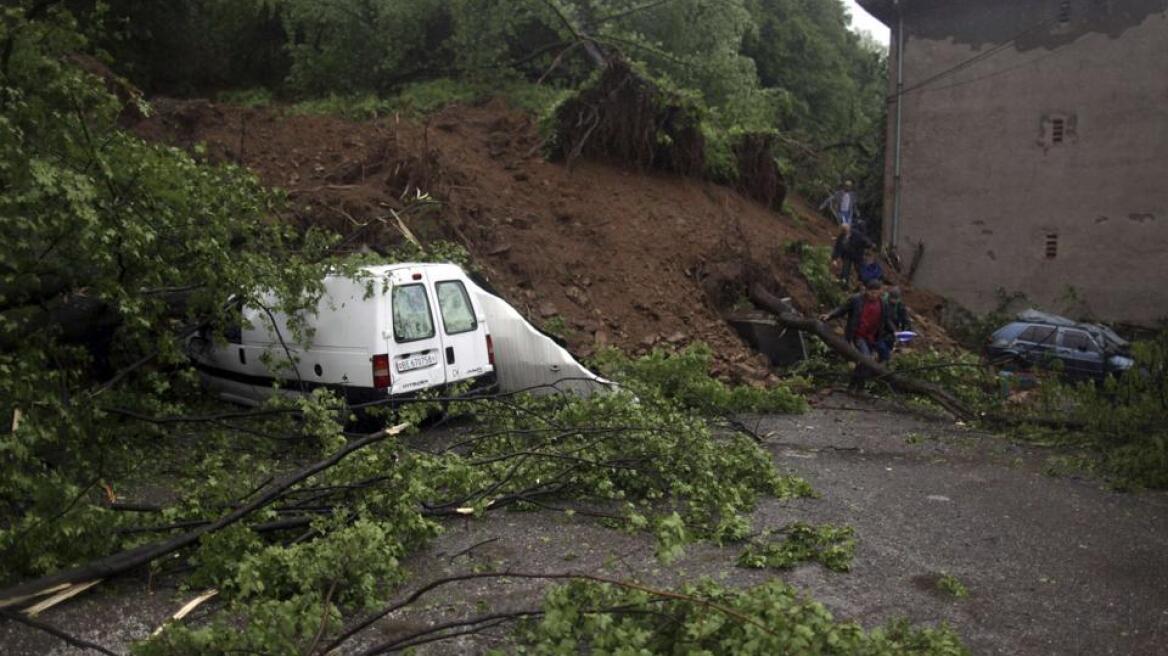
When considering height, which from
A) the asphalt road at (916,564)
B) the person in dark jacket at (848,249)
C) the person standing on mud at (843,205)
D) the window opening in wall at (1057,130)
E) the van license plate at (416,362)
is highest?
the window opening in wall at (1057,130)

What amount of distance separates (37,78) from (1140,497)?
874cm

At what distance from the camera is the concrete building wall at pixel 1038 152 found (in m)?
20.5

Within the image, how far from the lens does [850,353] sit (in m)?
13.4

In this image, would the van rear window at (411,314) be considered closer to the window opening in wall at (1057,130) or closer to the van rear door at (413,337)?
the van rear door at (413,337)

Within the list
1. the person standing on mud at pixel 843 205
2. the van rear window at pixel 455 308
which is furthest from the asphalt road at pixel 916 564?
the person standing on mud at pixel 843 205

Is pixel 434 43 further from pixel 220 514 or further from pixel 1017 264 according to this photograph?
pixel 220 514

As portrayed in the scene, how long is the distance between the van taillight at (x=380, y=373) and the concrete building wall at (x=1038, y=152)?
16148 millimetres

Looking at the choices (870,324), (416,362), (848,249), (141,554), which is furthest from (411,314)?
(848,249)

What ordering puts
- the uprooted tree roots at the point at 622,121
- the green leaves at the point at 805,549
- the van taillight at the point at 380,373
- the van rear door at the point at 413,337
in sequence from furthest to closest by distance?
the uprooted tree roots at the point at 622,121 → the van rear door at the point at 413,337 → the van taillight at the point at 380,373 → the green leaves at the point at 805,549

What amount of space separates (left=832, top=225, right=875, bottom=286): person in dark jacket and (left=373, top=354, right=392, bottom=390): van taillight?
1056cm

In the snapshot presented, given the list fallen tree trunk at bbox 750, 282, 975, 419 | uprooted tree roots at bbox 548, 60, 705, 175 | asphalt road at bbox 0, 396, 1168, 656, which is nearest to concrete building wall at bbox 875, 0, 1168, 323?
uprooted tree roots at bbox 548, 60, 705, 175

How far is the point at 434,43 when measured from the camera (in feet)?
71.6

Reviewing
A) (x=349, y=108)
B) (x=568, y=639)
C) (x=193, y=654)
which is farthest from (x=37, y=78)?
(x=349, y=108)

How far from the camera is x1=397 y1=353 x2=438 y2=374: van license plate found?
9453mm
